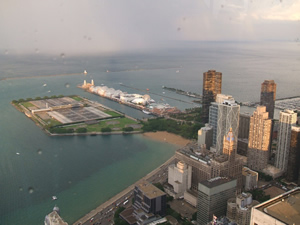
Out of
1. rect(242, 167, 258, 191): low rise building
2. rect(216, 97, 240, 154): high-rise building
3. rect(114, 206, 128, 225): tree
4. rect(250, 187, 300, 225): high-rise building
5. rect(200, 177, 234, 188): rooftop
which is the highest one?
rect(250, 187, 300, 225): high-rise building

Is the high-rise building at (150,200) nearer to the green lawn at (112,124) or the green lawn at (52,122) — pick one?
the green lawn at (112,124)

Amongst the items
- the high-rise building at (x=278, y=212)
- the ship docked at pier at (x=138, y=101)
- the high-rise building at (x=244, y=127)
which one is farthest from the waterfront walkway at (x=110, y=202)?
the ship docked at pier at (x=138, y=101)

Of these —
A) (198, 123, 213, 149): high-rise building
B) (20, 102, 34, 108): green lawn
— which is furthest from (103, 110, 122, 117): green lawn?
(198, 123, 213, 149): high-rise building

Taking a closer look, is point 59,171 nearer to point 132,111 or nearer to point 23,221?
point 23,221

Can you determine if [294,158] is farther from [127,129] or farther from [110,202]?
[127,129]

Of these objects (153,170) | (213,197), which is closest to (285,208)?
(213,197)

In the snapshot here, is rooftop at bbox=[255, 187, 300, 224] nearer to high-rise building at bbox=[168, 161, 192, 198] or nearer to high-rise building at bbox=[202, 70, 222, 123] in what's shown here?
high-rise building at bbox=[168, 161, 192, 198]
